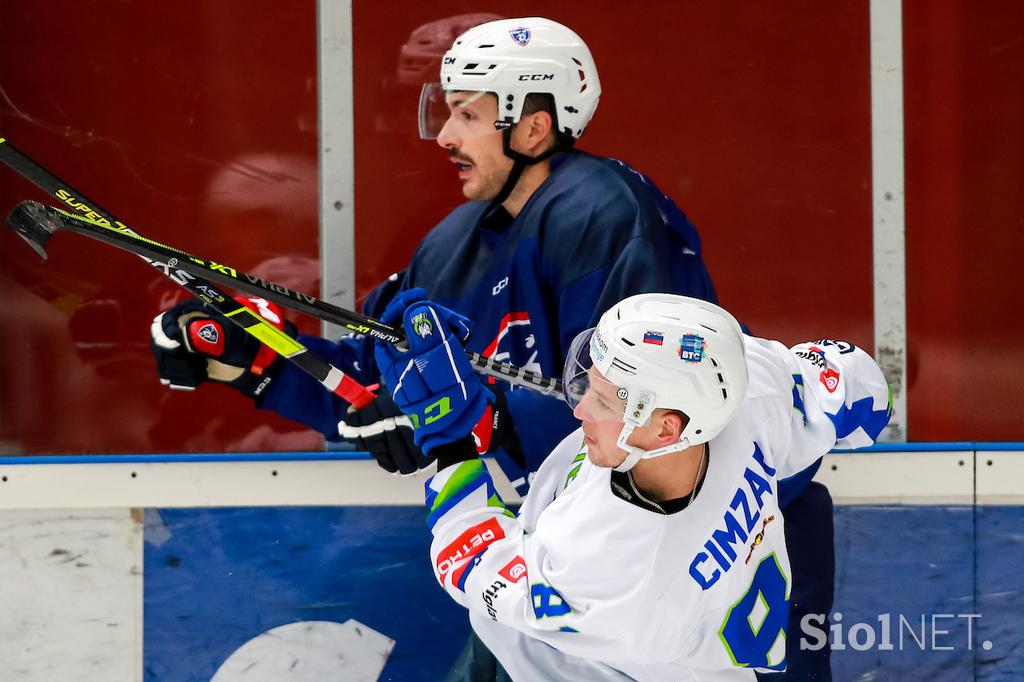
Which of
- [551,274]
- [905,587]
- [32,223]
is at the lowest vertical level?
[905,587]

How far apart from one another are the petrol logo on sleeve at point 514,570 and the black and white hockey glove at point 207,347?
793 millimetres

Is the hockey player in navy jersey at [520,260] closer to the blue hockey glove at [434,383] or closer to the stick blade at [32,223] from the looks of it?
the blue hockey glove at [434,383]

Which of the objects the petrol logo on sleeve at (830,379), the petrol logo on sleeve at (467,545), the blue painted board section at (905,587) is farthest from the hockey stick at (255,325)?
the blue painted board section at (905,587)

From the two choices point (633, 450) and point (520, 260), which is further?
point (520, 260)

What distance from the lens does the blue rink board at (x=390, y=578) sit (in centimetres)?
289

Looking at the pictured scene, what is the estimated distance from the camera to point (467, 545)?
7.41 ft

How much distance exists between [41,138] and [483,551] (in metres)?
1.80

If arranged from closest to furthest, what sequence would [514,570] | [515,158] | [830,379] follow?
1. [514,570]
2. [830,379]
3. [515,158]

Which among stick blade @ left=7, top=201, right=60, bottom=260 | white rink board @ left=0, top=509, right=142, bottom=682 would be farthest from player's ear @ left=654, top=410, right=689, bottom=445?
white rink board @ left=0, top=509, right=142, bottom=682

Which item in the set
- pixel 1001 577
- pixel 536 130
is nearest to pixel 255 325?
pixel 536 130

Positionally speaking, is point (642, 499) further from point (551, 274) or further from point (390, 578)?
point (390, 578)

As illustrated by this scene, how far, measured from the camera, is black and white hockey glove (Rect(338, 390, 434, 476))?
8.52 ft

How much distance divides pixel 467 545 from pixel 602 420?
33cm

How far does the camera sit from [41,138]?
133 inches
